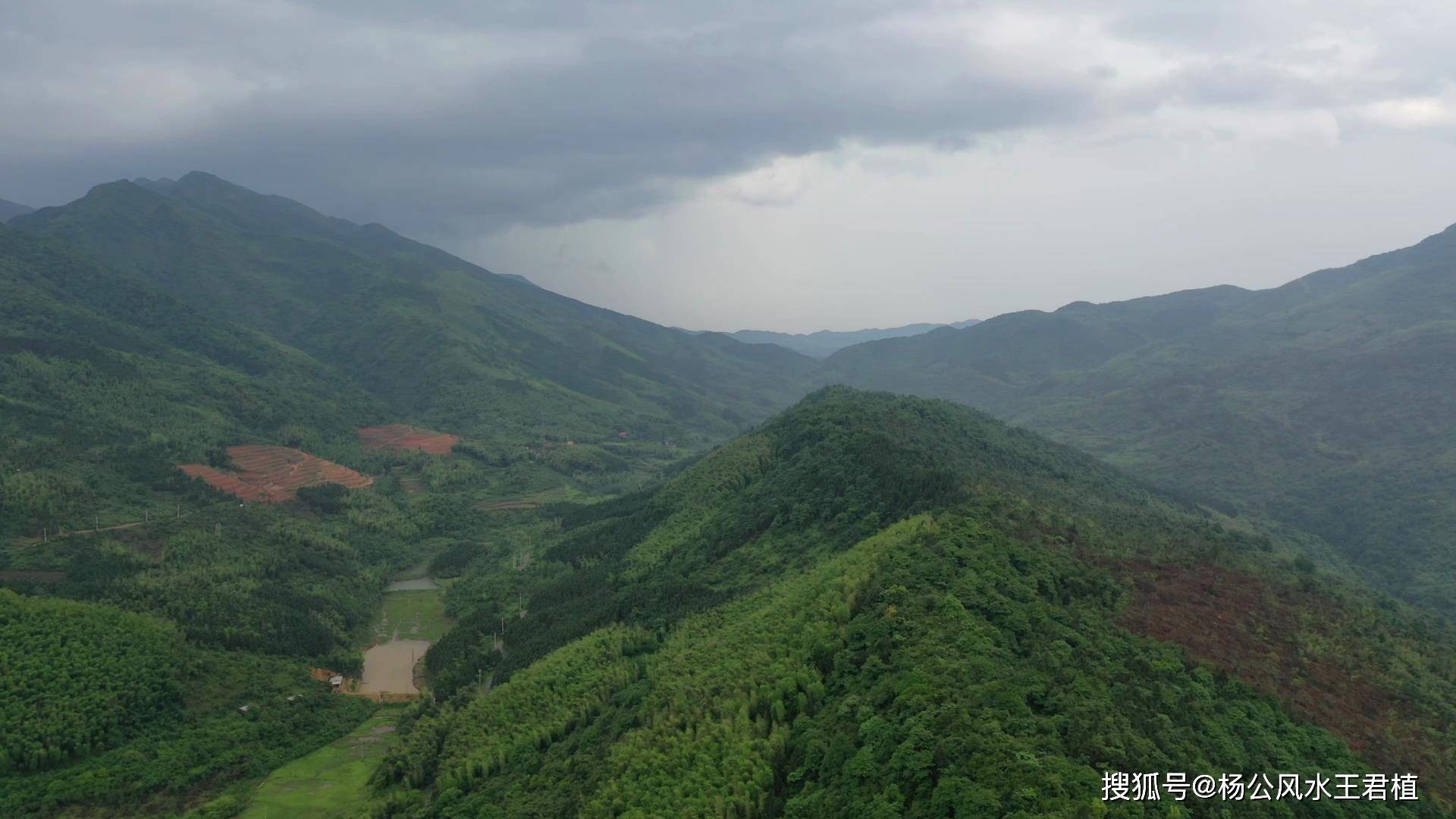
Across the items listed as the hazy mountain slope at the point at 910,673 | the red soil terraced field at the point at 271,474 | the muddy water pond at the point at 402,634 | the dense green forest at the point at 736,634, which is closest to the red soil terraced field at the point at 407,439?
the red soil terraced field at the point at 271,474

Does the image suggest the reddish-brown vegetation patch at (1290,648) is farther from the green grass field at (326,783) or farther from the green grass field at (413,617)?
the green grass field at (413,617)

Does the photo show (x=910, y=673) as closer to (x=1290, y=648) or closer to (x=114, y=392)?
(x=1290, y=648)

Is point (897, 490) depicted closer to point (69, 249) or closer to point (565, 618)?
point (565, 618)

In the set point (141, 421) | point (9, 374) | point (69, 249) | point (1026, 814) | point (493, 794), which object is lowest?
point (493, 794)

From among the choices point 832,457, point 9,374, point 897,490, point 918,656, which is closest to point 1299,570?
point 897,490

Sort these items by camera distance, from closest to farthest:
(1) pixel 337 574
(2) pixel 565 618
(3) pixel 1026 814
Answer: (3) pixel 1026 814, (2) pixel 565 618, (1) pixel 337 574

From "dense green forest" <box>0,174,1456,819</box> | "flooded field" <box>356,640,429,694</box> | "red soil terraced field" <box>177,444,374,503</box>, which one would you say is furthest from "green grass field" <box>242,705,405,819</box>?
"red soil terraced field" <box>177,444,374,503</box>
